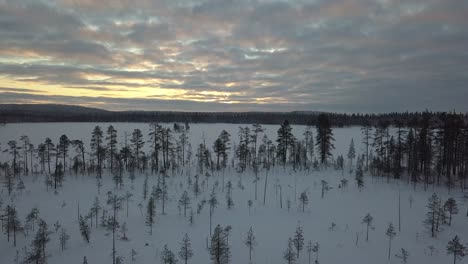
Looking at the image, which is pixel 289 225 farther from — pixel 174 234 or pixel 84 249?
pixel 84 249

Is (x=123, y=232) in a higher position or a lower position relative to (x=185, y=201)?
lower

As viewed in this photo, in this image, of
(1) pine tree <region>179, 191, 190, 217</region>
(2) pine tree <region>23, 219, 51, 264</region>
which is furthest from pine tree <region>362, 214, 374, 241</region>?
(2) pine tree <region>23, 219, 51, 264</region>

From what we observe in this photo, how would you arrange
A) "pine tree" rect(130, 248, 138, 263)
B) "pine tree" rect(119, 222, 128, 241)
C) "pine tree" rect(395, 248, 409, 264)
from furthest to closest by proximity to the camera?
"pine tree" rect(119, 222, 128, 241), "pine tree" rect(130, 248, 138, 263), "pine tree" rect(395, 248, 409, 264)

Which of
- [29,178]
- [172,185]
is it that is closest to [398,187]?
[172,185]

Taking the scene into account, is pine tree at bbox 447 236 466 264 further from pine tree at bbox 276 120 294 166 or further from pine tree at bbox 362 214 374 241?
pine tree at bbox 276 120 294 166

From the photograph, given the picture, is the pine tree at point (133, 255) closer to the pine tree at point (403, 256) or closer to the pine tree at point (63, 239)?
the pine tree at point (63, 239)

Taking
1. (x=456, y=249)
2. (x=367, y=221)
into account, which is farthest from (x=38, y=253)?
(x=456, y=249)

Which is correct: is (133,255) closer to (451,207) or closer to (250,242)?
(250,242)

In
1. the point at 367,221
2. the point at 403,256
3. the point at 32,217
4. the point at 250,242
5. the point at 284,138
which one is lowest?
the point at 403,256

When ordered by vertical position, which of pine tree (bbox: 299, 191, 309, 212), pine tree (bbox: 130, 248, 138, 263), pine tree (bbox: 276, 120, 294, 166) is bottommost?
pine tree (bbox: 130, 248, 138, 263)

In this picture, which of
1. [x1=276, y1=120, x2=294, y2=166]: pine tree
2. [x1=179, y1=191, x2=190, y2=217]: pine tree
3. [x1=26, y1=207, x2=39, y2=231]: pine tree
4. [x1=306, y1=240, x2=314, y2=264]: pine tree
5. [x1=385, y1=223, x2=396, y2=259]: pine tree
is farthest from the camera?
[x1=276, y1=120, x2=294, y2=166]: pine tree
